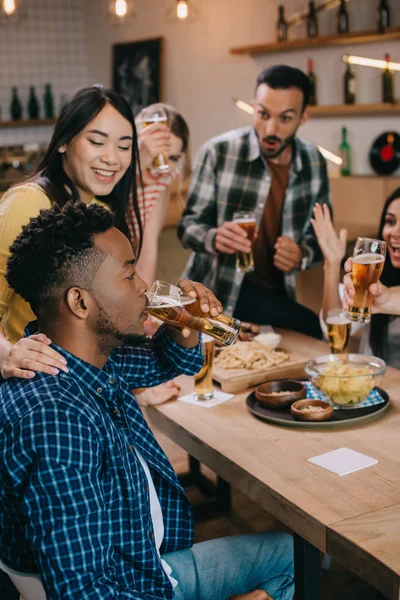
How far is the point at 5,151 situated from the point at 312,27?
3.33 meters

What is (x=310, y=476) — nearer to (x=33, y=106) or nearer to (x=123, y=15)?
(x=123, y=15)

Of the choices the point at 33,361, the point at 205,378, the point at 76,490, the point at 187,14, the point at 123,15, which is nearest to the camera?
the point at 76,490

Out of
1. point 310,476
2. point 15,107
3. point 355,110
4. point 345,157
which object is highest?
point 15,107

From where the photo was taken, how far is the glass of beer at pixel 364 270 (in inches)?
72.4

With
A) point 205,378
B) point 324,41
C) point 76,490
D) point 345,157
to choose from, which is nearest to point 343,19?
point 324,41

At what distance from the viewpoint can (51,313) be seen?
139 cm

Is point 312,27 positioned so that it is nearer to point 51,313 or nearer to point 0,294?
point 0,294

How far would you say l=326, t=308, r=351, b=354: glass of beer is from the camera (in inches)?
84.8

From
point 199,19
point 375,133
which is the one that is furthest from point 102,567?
point 199,19

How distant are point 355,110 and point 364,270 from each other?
2878mm

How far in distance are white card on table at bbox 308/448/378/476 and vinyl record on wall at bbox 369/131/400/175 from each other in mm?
3066

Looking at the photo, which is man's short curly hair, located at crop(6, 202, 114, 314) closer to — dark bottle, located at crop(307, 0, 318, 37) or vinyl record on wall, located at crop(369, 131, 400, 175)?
vinyl record on wall, located at crop(369, 131, 400, 175)

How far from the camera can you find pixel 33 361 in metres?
1.32

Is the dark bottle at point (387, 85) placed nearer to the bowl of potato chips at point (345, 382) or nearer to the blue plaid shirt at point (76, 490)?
the bowl of potato chips at point (345, 382)
